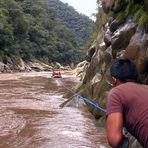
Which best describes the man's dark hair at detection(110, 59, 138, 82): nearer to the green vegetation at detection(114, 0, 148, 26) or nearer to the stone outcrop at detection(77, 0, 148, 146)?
the stone outcrop at detection(77, 0, 148, 146)

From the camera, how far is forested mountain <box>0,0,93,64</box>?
70.4 m

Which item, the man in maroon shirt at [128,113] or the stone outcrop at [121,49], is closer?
the man in maroon shirt at [128,113]

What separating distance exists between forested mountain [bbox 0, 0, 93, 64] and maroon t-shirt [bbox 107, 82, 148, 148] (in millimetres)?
62789

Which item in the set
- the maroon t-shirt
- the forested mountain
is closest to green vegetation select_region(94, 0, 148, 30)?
the maroon t-shirt

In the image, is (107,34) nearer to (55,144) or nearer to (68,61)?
(55,144)

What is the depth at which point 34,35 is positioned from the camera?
9450 centimetres

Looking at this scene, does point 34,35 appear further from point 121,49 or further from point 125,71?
point 125,71

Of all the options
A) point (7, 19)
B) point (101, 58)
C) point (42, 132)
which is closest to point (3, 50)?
point (7, 19)

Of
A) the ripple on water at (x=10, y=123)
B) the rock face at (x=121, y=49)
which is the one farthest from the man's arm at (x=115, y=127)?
the ripple on water at (x=10, y=123)

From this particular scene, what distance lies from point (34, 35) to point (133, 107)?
92626 mm

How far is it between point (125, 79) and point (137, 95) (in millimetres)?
258

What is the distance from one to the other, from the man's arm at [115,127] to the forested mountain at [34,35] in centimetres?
6282

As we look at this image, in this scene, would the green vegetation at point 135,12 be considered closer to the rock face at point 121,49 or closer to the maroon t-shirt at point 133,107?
the rock face at point 121,49

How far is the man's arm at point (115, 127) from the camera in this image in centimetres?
305
